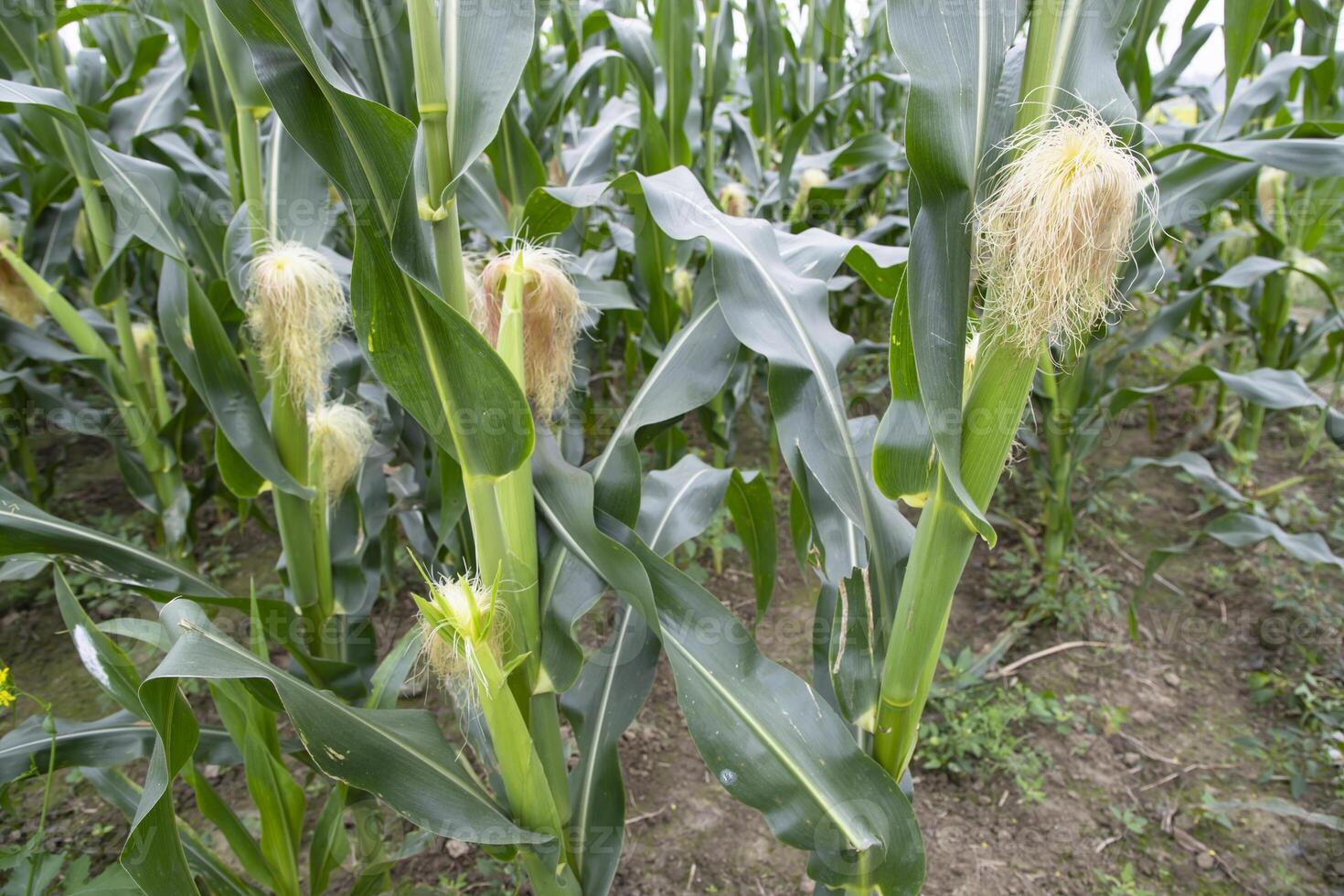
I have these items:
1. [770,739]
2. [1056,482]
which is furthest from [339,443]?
[1056,482]

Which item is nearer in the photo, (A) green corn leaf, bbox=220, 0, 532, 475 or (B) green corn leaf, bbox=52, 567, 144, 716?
(A) green corn leaf, bbox=220, 0, 532, 475

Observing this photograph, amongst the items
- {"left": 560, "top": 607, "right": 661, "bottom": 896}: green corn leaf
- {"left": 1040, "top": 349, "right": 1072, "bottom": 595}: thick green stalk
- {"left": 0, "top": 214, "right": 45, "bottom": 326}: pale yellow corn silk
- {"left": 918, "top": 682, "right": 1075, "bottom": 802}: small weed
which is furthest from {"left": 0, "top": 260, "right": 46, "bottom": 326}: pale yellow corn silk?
{"left": 1040, "top": 349, "right": 1072, "bottom": 595}: thick green stalk

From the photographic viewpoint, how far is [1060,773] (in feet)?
8.00

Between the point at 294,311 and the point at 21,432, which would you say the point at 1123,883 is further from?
the point at 21,432

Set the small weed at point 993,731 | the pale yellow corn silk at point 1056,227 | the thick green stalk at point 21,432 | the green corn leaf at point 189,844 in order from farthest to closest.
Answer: the thick green stalk at point 21,432
the small weed at point 993,731
the green corn leaf at point 189,844
the pale yellow corn silk at point 1056,227

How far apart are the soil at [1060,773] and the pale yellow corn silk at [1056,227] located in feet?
5.61

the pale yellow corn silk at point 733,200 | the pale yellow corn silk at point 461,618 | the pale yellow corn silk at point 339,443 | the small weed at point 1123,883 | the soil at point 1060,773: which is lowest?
the soil at point 1060,773

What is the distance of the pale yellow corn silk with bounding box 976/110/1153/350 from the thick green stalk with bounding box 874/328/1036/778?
6 cm

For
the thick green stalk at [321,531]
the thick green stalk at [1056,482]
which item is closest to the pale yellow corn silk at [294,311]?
the thick green stalk at [321,531]

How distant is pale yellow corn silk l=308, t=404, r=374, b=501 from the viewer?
1899mm

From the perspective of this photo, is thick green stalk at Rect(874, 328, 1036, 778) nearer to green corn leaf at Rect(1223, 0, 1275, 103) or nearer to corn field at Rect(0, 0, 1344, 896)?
corn field at Rect(0, 0, 1344, 896)

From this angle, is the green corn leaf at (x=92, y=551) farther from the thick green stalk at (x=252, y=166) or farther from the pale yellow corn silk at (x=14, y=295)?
the pale yellow corn silk at (x=14, y=295)

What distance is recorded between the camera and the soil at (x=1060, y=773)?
6.92ft

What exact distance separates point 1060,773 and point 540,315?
7.13ft
